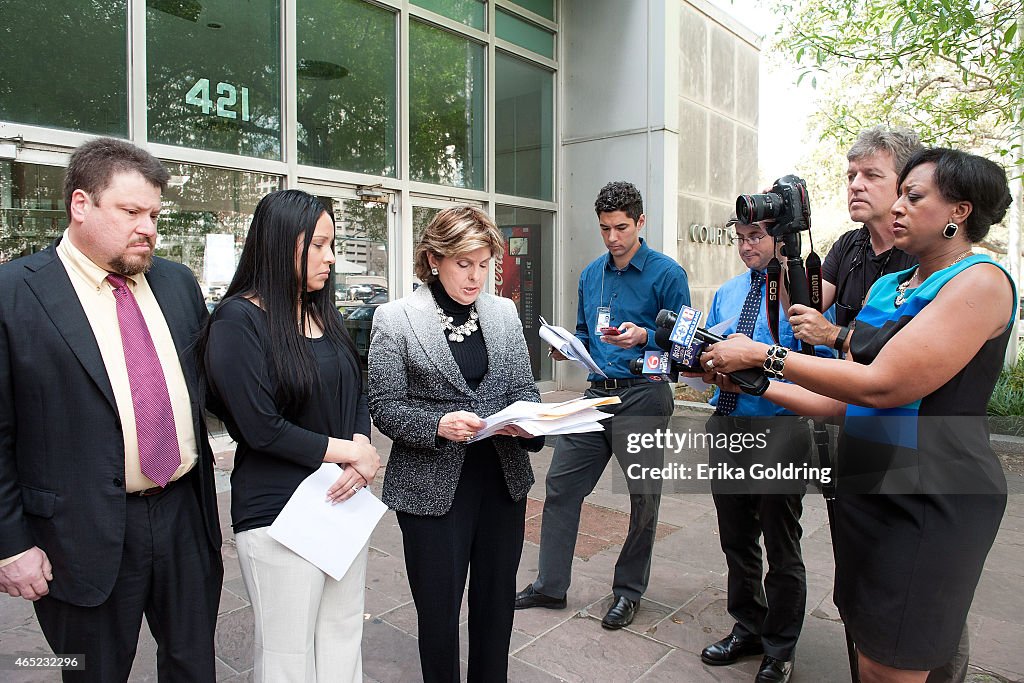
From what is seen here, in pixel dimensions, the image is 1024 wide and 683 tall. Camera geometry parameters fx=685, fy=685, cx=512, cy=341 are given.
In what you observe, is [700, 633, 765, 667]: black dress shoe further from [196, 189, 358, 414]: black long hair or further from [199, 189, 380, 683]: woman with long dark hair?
[196, 189, 358, 414]: black long hair

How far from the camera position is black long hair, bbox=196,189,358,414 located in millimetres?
2070

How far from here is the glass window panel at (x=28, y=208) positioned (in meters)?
5.39

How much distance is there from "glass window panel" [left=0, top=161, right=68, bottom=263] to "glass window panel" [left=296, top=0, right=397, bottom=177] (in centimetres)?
235

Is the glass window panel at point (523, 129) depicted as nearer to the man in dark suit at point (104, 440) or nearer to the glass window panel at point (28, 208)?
the glass window panel at point (28, 208)

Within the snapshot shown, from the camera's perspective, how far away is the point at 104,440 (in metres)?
1.94

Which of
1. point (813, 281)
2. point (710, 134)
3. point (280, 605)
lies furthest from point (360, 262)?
point (710, 134)

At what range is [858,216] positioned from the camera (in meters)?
2.75

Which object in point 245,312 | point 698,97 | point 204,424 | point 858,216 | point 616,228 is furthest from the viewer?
point 698,97

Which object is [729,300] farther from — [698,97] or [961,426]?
[698,97]

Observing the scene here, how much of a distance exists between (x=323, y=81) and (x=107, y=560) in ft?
21.6

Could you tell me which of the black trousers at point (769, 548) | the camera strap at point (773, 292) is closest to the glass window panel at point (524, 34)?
the camera strap at point (773, 292)

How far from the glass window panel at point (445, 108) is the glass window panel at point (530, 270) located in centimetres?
98

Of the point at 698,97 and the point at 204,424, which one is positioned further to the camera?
the point at 698,97

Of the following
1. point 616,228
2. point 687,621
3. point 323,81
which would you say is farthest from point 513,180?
point 687,621
